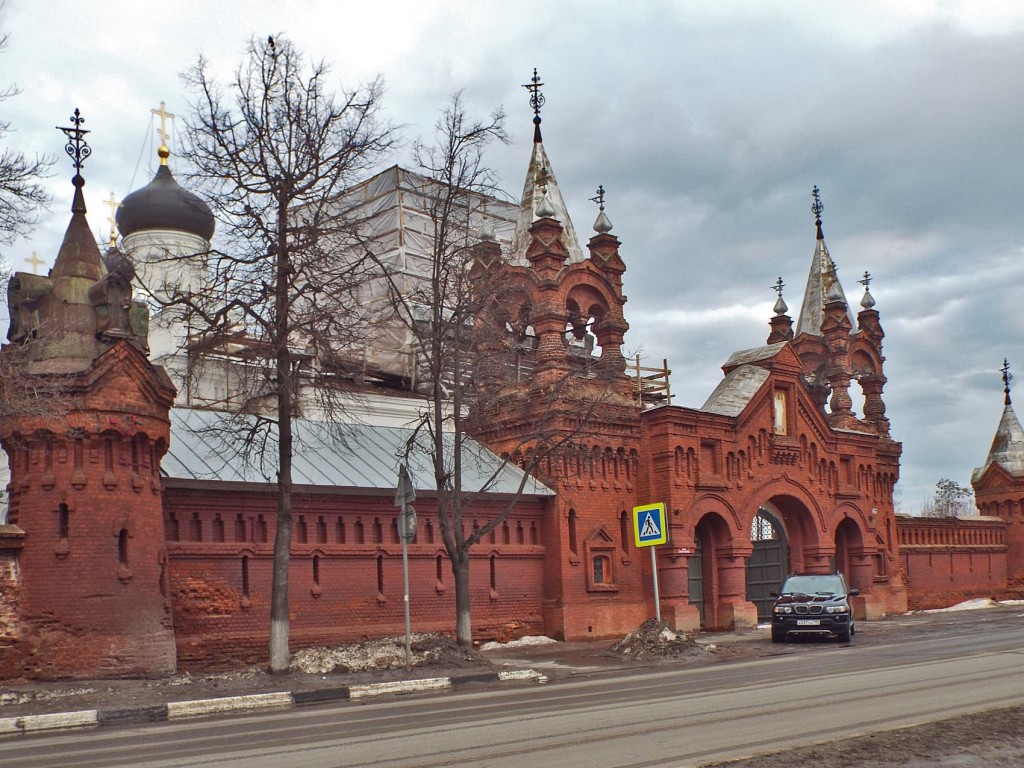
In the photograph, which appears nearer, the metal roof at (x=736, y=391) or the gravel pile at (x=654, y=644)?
the gravel pile at (x=654, y=644)

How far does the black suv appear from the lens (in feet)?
74.5

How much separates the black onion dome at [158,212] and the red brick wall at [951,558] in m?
24.6

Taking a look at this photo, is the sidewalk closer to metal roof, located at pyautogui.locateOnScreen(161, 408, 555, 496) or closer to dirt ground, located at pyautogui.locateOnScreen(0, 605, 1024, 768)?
dirt ground, located at pyautogui.locateOnScreen(0, 605, 1024, 768)

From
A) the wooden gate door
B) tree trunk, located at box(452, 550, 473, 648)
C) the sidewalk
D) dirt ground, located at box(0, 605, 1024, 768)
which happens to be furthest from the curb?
the wooden gate door

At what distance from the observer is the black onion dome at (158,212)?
32.5 metres

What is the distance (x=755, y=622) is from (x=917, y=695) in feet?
53.1

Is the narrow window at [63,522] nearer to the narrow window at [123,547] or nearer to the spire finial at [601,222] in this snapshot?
the narrow window at [123,547]

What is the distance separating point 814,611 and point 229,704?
13235mm

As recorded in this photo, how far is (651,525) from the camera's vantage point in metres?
20.5

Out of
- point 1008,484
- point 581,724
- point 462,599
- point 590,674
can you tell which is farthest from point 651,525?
point 1008,484

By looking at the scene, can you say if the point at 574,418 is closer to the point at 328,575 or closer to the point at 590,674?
the point at 328,575

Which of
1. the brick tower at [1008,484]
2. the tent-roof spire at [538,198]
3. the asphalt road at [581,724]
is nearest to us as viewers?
the asphalt road at [581,724]

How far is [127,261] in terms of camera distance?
688 inches

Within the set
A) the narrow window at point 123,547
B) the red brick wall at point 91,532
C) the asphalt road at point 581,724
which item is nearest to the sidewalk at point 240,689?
the red brick wall at point 91,532
